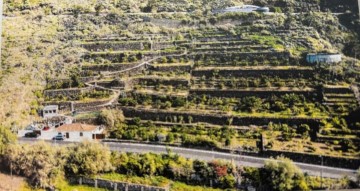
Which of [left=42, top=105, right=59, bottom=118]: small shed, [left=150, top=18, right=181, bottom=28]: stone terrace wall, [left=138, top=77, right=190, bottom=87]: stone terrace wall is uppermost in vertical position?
[left=150, top=18, right=181, bottom=28]: stone terrace wall

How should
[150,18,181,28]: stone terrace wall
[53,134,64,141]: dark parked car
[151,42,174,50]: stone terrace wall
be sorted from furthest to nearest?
[150,18,181,28]: stone terrace wall < [151,42,174,50]: stone terrace wall < [53,134,64,141]: dark parked car

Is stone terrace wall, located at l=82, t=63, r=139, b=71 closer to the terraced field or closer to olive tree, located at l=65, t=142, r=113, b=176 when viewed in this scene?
the terraced field

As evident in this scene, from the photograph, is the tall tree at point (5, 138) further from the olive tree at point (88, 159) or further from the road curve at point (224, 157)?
the road curve at point (224, 157)

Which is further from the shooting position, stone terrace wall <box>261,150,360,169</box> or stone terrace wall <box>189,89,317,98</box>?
stone terrace wall <box>189,89,317,98</box>

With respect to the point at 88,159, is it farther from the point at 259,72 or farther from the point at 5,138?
the point at 259,72

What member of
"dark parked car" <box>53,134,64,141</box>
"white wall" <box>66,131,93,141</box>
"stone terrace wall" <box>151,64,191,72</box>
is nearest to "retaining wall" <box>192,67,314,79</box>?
"stone terrace wall" <box>151,64,191,72</box>

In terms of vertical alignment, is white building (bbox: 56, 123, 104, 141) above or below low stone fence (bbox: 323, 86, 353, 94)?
below

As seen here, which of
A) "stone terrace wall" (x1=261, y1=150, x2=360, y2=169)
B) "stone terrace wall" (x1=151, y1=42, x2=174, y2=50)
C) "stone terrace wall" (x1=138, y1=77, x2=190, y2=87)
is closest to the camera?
"stone terrace wall" (x1=261, y1=150, x2=360, y2=169)
